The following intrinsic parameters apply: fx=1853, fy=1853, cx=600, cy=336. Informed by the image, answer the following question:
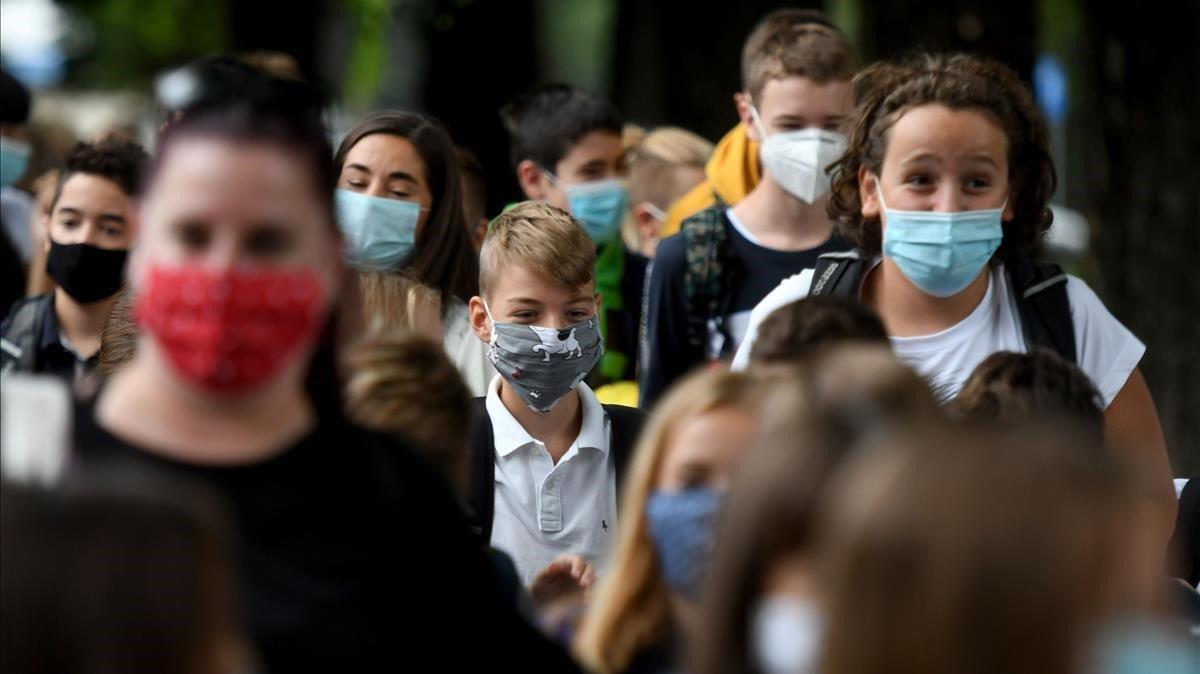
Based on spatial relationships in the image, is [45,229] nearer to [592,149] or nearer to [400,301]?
[592,149]

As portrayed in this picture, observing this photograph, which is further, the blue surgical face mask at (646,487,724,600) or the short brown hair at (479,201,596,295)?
the short brown hair at (479,201,596,295)

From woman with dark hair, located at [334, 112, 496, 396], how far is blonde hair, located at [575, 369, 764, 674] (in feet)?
8.36

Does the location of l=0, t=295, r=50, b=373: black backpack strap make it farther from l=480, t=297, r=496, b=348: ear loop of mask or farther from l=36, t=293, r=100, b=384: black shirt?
l=480, t=297, r=496, b=348: ear loop of mask

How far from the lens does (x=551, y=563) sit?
4570 millimetres

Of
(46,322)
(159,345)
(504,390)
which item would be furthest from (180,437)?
(46,322)

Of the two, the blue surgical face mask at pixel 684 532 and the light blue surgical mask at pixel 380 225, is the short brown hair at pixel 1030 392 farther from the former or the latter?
the light blue surgical mask at pixel 380 225

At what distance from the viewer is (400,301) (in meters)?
5.29

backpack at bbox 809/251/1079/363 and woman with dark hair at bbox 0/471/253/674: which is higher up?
woman with dark hair at bbox 0/471/253/674

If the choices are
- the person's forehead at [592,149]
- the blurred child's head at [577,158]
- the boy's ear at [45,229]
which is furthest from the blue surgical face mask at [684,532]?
the person's forehead at [592,149]

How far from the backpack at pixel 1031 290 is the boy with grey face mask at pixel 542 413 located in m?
0.67

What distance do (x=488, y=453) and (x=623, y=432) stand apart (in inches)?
16.4

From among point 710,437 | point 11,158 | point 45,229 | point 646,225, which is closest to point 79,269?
point 45,229

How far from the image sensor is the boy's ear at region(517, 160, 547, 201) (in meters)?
7.82

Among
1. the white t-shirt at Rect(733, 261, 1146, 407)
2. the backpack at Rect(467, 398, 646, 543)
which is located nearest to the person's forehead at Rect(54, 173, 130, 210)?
the backpack at Rect(467, 398, 646, 543)
